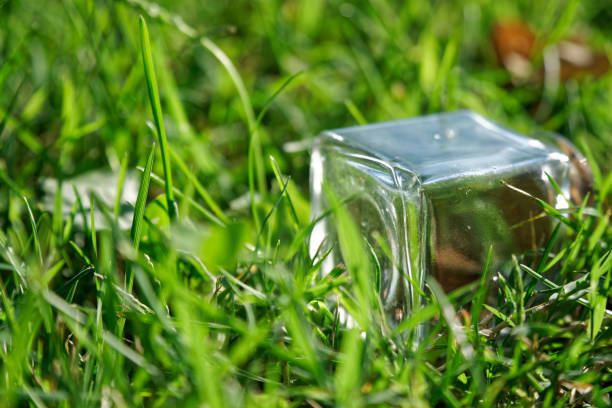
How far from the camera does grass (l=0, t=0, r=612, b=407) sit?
0.50 metres

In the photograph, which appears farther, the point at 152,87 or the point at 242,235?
the point at 152,87

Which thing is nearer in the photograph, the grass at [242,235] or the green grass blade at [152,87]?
the grass at [242,235]

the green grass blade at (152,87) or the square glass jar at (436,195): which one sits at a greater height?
the green grass blade at (152,87)

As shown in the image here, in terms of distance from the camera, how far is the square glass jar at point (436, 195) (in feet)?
1.99

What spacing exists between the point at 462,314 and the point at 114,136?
590mm

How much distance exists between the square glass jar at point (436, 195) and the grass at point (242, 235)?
3cm

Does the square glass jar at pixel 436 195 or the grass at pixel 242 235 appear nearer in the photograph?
the grass at pixel 242 235

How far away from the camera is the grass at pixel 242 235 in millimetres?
504

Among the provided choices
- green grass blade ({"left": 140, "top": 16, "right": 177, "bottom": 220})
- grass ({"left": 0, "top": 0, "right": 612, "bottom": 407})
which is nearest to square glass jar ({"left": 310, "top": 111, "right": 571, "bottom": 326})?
grass ({"left": 0, "top": 0, "right": 612, "bottom": 407})

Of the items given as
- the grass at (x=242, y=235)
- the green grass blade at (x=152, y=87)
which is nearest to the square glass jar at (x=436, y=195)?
the grass at (x=242, y=235)

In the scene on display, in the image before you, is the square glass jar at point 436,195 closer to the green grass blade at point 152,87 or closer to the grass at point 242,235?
the grass at point 242,235

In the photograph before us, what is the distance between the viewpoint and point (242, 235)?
1.65 feet

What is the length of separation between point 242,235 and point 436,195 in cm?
21

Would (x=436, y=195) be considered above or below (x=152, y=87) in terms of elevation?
below
